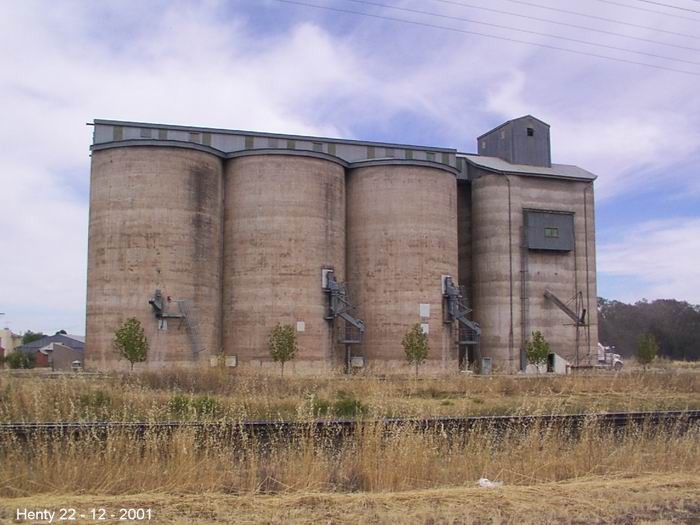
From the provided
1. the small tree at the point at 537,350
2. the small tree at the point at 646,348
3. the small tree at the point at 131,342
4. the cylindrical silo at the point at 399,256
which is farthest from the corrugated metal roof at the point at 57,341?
the small tree at the point at 646,348

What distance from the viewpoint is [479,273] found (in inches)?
2176

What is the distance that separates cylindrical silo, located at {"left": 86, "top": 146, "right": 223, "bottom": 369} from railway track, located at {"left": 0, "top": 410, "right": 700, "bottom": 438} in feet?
99.6

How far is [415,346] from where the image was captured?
1807 inches

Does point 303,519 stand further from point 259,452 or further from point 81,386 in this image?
point 81,386

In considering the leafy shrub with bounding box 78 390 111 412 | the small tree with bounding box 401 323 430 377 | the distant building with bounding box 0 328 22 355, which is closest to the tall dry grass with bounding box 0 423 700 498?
the leafy shrub with bounding box 78 390 111 412

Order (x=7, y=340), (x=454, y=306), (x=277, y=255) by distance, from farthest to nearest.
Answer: (x=7, y=340)
(x=454, y=306)
(x=277, y=255)

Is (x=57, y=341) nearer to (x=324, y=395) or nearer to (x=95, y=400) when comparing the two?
(x=324, y=395)

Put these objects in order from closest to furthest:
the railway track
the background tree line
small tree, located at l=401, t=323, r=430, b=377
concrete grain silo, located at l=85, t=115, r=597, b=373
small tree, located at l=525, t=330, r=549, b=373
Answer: the railway track < concrete grain silo, located at l=85, t=115, r=597, b=373 < small tree, located at l=401, t=323, r=430, b=377 < small tree, located at l=525, t=330, r=549, b=373 < the background tree line

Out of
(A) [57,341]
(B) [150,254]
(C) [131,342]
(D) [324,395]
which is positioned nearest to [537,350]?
(B) [150,254]

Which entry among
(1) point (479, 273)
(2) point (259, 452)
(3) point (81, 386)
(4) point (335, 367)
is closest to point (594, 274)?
(1) point (479, 273)

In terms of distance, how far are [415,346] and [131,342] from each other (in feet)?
55.9

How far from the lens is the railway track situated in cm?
1086

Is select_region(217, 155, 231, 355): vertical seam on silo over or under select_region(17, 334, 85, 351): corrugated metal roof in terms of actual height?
over

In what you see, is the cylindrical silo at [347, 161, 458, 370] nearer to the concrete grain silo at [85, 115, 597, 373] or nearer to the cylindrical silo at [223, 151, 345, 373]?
the concrete grain silo at [85, 115, 597, 373]
